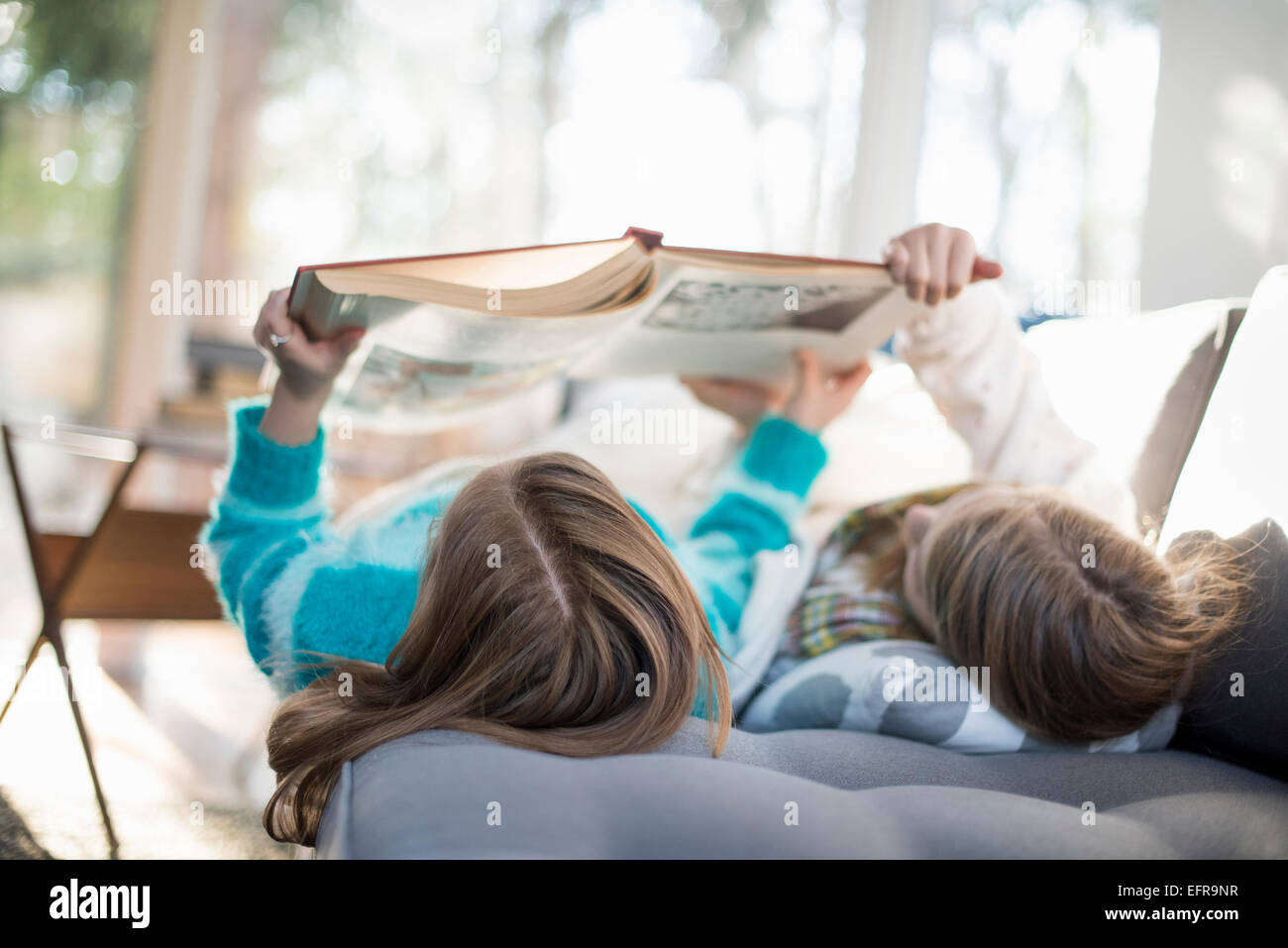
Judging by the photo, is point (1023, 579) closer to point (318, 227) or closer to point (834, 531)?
point (834, 531)

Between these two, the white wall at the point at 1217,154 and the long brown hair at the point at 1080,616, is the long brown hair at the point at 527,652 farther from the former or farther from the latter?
the white wall at the point at 1217,154

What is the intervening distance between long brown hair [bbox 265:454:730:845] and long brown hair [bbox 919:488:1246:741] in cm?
29

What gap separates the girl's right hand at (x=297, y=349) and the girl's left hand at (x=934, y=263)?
20.9 inches

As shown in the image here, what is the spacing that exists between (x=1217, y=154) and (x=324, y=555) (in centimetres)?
172

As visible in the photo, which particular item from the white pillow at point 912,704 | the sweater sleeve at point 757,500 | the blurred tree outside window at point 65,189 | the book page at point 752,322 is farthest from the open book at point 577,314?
the blurred tree outside window at point 65,189

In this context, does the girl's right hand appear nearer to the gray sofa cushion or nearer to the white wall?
the gray sofa cushion

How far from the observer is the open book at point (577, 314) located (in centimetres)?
78

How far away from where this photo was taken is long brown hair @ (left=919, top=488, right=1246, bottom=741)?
2.67 feet

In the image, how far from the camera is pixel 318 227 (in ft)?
11.2

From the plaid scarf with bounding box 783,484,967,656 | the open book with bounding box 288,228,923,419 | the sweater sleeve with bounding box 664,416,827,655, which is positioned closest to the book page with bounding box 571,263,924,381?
the open book with bounding box 288,228,923,419

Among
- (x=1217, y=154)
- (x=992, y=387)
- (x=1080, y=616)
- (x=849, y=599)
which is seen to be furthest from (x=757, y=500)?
(x=1217, y=154)

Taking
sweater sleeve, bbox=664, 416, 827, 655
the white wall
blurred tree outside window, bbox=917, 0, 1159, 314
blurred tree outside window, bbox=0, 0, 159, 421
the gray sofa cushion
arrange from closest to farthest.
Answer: the gray sofa cushion
sweater sleeve, bbox=664, 416, 827, 655
the white wall
blurred tree outside window, bbox=917, 0, 1159, 314
blurred tree outside window, bbox=0, 0, 159, 421

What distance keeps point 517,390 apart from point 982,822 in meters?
0.75
